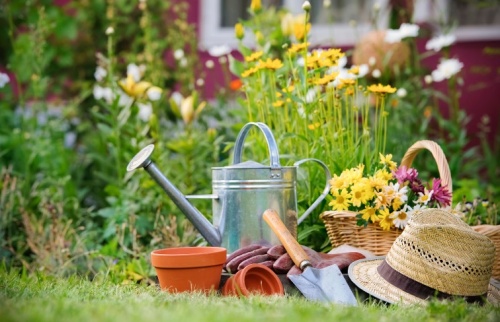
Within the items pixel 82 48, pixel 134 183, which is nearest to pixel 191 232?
pixel 134 183

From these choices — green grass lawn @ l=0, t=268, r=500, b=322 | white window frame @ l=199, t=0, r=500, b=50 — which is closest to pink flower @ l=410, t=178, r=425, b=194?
green grass lawn @ l=0, t=268, r=500, b=322

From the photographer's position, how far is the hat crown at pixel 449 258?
243cm

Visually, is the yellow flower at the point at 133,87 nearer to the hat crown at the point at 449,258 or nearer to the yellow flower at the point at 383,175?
the yellow flower at the point at 383,175

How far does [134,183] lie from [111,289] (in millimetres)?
1506

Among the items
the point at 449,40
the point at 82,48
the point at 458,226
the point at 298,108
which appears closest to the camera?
the point at 458,226

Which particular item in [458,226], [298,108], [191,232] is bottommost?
[191,232]

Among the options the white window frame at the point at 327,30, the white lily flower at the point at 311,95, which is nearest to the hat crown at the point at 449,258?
the white lily flower at the point at 311,95

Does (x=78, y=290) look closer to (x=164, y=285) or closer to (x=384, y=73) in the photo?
(x=164, y=285)

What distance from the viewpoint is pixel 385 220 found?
295cm

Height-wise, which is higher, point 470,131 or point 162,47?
point 162,47

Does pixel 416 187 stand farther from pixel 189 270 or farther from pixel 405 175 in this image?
pixel 189 270

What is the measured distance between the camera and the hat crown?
2432 millimetres

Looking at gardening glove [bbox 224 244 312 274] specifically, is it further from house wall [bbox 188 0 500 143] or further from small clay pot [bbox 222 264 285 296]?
house wall [bbox 188 0 500 143]

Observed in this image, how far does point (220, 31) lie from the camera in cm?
725
